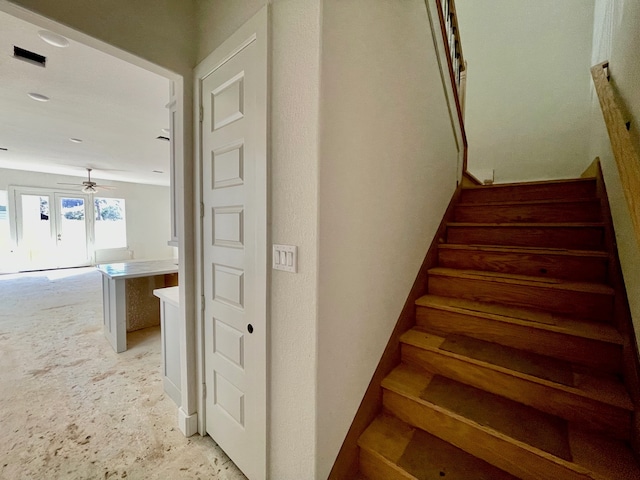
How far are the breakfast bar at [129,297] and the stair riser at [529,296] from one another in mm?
3026

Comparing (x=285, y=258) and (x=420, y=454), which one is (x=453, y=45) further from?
(x=420, y=454)

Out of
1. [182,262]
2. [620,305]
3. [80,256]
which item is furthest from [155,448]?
[80,256]

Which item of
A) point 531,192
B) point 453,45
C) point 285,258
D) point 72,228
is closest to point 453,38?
point 453,45

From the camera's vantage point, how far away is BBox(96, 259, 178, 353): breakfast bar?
2766mm

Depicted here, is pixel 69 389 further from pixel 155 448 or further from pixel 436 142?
pixel 436 142

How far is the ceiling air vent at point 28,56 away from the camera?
1955 millimetres

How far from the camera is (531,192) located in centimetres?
231

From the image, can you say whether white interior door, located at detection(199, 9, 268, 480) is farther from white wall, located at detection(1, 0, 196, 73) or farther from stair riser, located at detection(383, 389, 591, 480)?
stair riser, located at detection(383, 389, 591, 480)

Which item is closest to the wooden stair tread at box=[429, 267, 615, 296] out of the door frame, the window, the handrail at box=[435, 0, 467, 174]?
the door frame

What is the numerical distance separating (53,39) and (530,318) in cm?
360

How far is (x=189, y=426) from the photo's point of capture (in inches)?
64.9

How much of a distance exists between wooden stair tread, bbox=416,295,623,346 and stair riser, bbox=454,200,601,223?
36.3 inches

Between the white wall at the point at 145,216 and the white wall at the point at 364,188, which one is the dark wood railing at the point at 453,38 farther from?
the white wall at the point at 145,216

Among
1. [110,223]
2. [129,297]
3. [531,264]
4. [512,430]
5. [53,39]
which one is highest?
[53,39]
